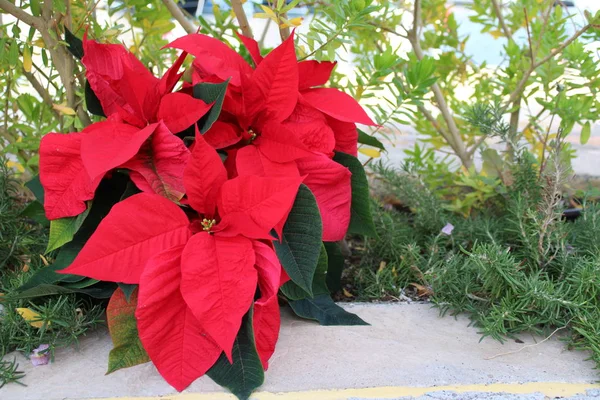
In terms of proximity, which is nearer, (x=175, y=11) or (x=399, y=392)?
(x=399, y=392)

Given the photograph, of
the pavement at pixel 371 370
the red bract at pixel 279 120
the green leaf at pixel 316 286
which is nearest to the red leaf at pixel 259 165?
the red bract at pixel 279 120

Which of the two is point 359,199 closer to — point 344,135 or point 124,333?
point 344,135

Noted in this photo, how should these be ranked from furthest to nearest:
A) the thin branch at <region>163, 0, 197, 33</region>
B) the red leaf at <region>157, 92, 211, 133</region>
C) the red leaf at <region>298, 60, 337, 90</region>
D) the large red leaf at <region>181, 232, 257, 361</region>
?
the thin branch at <region>163, 0, 197, 33</region>, the red leaf at <region>298, 60, 337, 90</region>, the red leaf at <region>157, 92, 211, 133</region>, the large red leaf at <region>181, 232, 257, 361</region>

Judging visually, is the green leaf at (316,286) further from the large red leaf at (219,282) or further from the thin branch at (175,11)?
the thin branch at (175,11)

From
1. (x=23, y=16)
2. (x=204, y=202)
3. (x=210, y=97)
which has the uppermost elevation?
(x=23, y=16)

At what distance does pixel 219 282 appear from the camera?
655 millimetres

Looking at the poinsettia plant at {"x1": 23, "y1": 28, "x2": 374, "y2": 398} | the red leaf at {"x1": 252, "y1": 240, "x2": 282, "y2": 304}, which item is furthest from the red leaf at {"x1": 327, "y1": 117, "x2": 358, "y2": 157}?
the red leaf at {"x1": 252, "y1": 240, "x2": 282, "y2": 304}

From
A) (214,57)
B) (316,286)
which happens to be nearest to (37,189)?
(214,57)

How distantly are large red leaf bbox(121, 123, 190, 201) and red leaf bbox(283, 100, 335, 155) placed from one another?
0.48 ft

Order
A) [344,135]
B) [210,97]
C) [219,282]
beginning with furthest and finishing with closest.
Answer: [344,135] → [210,97] → [219,282]

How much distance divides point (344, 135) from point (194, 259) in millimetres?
309

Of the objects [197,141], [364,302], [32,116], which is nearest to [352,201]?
[364,302]

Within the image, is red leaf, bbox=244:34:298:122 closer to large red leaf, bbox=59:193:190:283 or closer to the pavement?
large red leaf, bbox=59:193:190:283

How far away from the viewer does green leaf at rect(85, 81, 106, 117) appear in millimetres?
797
